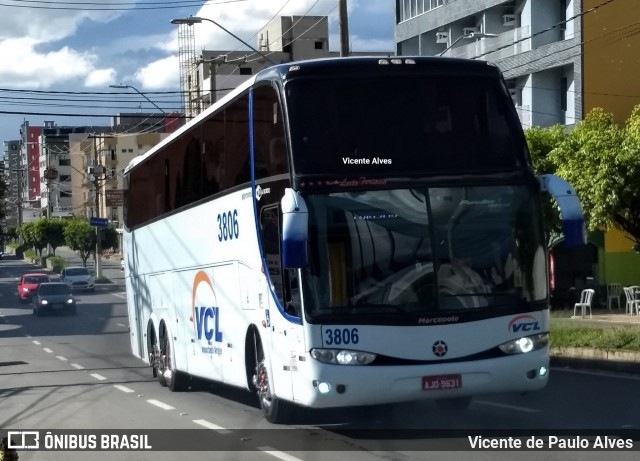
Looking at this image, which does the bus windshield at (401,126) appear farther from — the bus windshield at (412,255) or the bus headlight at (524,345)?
the bus headlight at (524,345)

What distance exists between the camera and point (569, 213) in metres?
11.7

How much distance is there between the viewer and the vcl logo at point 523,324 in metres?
11.8

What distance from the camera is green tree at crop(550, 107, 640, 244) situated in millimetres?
34469

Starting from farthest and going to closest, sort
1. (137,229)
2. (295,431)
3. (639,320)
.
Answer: (639,320) → (137,229) → (295,431)

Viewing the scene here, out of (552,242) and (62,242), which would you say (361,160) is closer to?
(552,242)

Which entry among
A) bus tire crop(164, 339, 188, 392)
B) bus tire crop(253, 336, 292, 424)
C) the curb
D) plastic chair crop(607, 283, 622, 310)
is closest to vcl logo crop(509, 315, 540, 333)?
bus tire crop(253, 336, 292, 424)

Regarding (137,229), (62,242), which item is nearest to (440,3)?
(137,229)

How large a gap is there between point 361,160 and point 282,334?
208 cm

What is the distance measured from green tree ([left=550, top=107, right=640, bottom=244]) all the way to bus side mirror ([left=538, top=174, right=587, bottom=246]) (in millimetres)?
23237

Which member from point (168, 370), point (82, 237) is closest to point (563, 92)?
point (168, 370)

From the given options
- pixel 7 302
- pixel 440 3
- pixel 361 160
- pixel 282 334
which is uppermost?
pixel 440 3

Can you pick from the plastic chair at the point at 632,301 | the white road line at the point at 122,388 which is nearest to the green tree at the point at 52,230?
the plastic chair at the point at 632,301

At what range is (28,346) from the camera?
1441 inches

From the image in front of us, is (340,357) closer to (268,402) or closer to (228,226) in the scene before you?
(268,402)
